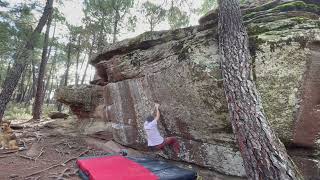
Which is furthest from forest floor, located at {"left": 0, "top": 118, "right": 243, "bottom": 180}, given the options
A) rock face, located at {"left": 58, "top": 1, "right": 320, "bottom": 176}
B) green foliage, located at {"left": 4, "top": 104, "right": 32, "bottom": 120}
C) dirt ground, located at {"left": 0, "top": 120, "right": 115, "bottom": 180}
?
green foliage, located at {"left": 4, "top": 104, "right": 32, "bottom": 120}

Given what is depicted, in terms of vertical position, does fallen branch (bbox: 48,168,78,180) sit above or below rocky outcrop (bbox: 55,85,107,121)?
below

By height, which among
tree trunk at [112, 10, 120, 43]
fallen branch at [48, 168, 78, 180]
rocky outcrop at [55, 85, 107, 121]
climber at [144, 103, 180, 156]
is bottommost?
fallen branch at [48, 168, 78, 180]

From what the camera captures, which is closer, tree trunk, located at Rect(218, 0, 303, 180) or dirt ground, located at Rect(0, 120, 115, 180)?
tree trunk, located at Rect(218, 0, 303, 180)

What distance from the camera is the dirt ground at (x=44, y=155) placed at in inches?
328

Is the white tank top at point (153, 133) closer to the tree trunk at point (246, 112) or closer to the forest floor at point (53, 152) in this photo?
the forest floor at point (53, 152)

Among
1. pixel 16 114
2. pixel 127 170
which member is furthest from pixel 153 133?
pixel 16 114

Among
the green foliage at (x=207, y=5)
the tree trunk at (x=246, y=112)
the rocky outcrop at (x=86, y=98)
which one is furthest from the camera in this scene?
the rocky outcrop at (x=86, y=98)

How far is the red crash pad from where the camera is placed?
238 inches

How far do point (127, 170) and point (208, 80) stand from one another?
330cm

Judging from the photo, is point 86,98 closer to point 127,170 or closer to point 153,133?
point 153,133

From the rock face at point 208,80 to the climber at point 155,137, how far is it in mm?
271

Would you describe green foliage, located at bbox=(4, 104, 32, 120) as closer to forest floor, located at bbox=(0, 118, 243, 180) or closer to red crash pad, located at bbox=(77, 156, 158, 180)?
forest floor, located at bbox=(0, 118, 243, 180)

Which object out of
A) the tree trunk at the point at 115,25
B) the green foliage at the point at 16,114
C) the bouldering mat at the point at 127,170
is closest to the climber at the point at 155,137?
the bouldering mat at the point at 127,170

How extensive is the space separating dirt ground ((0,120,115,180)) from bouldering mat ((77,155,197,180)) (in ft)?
4.96
